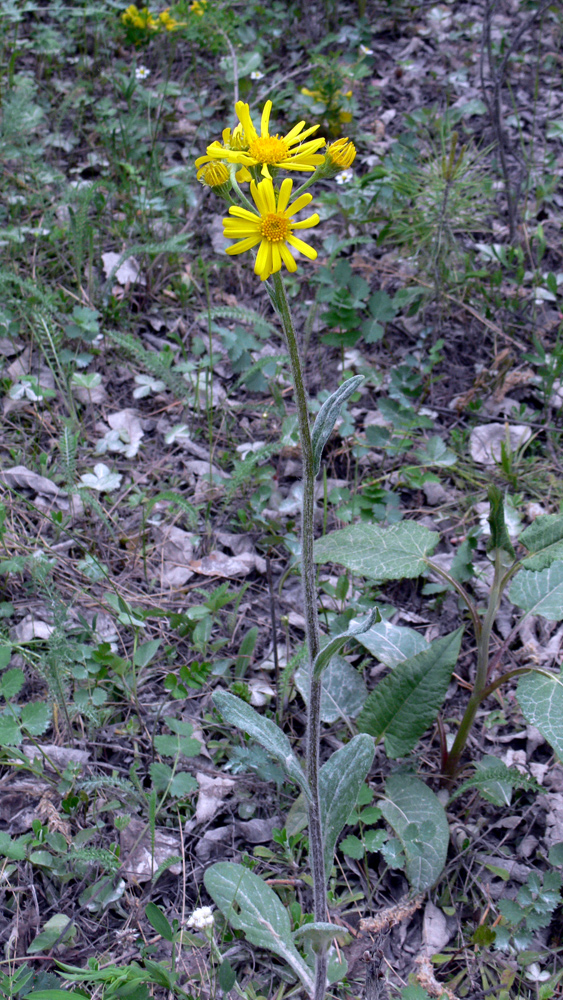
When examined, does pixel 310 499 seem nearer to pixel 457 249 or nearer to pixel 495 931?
pixel 495 931

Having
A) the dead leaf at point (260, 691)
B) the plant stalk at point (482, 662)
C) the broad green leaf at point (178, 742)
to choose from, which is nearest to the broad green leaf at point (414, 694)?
the plant stalk at point (482, 662)

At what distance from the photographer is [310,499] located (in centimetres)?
133

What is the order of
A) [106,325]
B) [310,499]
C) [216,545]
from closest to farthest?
[310,499] < [216,545] < [106,325]

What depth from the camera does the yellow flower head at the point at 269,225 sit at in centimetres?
117

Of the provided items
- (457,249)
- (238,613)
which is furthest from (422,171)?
(238,613)

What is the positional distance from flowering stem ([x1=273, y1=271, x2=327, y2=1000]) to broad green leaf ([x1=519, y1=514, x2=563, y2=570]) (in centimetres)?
64

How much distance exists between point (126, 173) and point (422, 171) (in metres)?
1.60

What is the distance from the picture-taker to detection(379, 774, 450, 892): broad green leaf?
5.52 feet

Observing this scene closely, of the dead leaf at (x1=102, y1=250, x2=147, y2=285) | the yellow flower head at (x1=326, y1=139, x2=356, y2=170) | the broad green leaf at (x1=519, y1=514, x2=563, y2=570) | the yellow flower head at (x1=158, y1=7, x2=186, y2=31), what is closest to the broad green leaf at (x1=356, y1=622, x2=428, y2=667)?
the broad green leaf at (x1=519, y1=514, x2=563, y2=570)

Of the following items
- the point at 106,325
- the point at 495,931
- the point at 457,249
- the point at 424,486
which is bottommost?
the point at 495,931

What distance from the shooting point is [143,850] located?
70.0 inches

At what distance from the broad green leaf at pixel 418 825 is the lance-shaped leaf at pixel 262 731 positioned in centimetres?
44

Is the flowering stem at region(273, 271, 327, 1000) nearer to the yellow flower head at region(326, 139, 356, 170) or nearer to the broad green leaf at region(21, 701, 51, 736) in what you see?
the yellow flower head at region(326, 139, 356, 170)

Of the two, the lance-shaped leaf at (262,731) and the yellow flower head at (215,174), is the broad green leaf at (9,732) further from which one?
the yellow flower head at (215,174)
